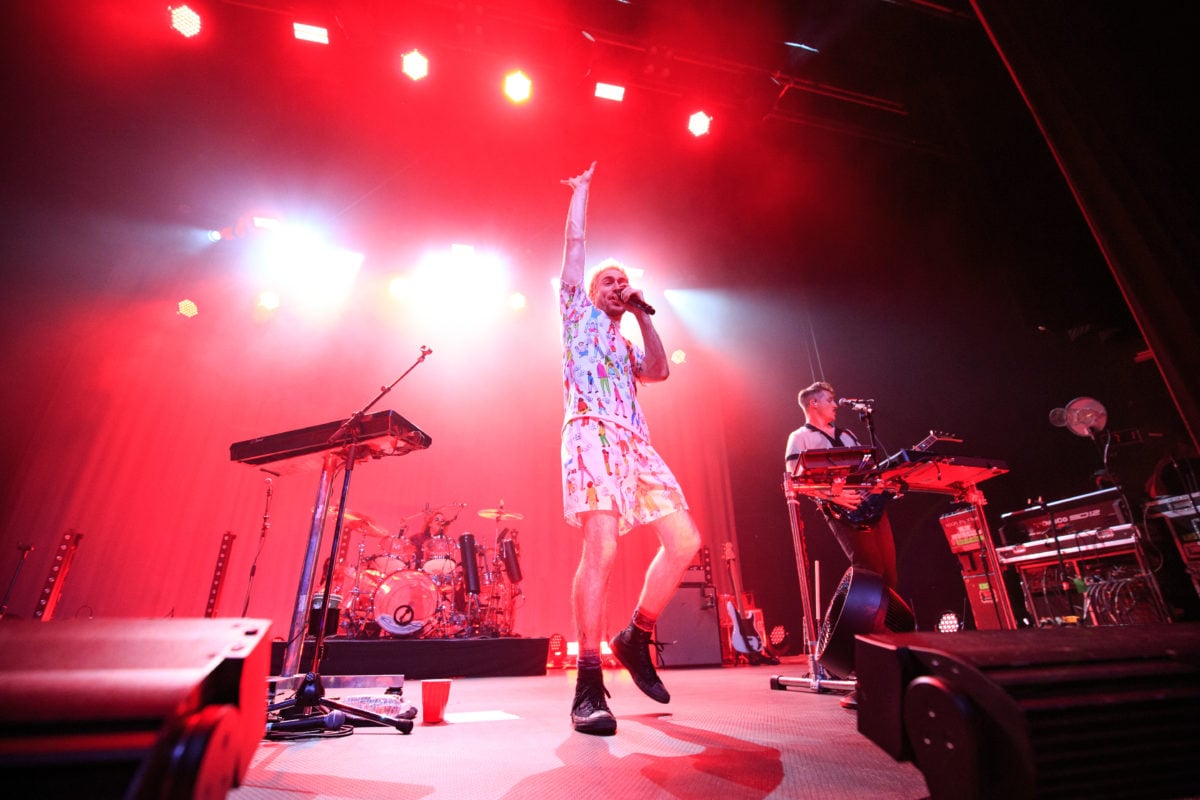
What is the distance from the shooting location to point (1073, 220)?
199 cm

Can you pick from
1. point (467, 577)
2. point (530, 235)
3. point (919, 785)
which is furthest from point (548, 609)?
point (919, 785)

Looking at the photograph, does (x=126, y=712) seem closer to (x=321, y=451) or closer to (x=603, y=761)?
(x=603, y=761)

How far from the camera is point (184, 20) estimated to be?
4.97m

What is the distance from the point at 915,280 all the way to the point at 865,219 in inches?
39.4

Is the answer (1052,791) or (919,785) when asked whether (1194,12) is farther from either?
(919,785)

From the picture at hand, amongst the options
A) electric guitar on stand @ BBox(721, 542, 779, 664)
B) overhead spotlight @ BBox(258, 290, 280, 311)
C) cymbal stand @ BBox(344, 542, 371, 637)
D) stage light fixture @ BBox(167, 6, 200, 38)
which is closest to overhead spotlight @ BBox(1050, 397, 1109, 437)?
electric guitar on stand @ BBox(721, 542, 779, 664)

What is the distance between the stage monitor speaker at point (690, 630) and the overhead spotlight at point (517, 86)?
5771 millimetres

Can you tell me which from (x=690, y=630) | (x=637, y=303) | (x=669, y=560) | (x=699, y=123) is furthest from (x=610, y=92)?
(x=690, y=630)

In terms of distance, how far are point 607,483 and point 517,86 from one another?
16.9ft

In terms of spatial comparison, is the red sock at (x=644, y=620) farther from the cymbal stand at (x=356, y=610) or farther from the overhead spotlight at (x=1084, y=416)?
the overhead spotlight at (x=1084, y=416)

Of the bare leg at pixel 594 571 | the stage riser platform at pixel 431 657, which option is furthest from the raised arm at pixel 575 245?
the stage riser platform at pixel 431 657

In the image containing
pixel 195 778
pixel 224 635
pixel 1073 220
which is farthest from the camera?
pixel 1073 220

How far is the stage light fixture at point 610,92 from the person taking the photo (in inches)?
220

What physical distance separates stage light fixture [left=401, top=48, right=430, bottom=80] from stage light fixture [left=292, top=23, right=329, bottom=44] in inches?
27.9
